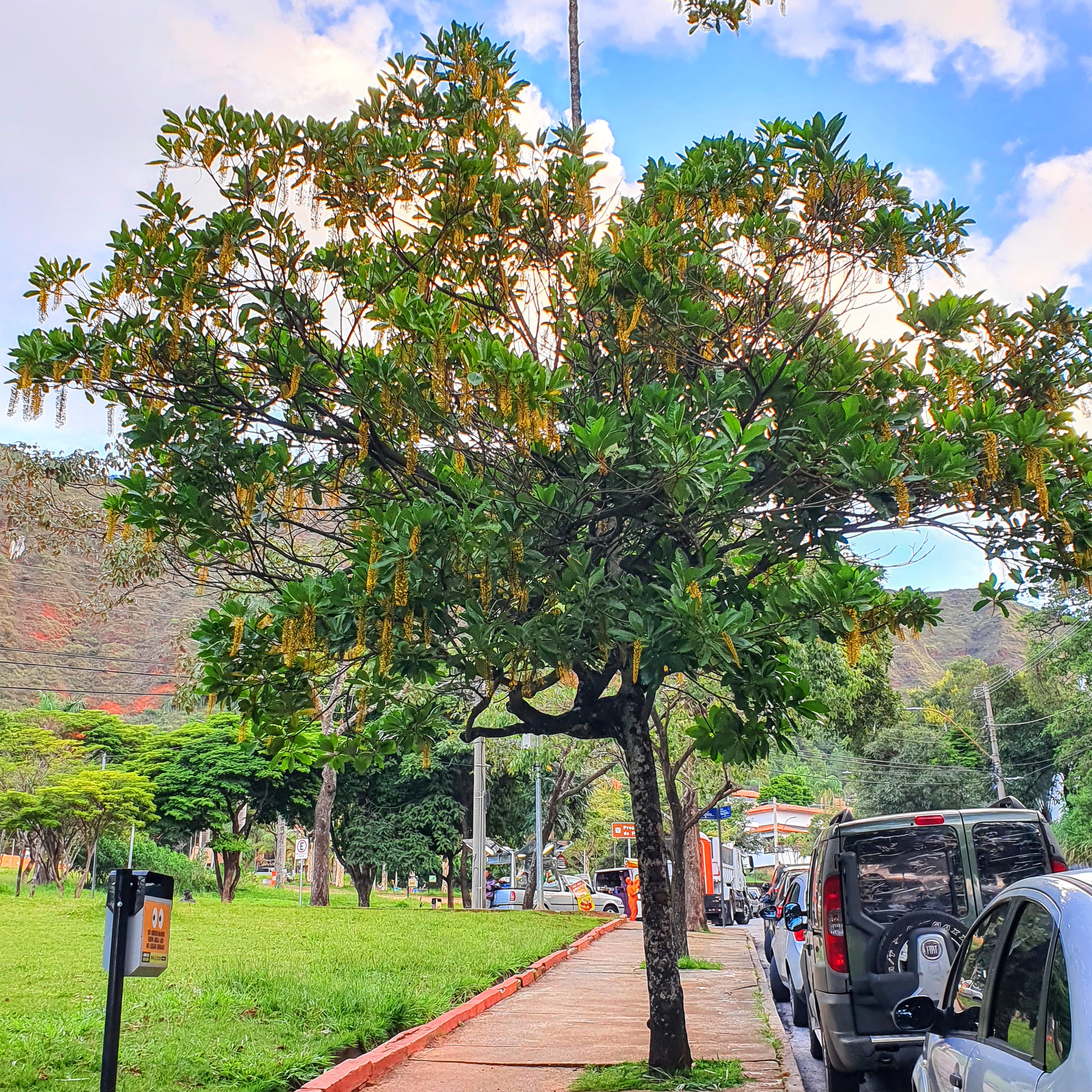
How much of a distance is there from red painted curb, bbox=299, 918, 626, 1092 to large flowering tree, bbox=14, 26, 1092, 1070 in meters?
2.13

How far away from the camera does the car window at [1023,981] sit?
3.38m

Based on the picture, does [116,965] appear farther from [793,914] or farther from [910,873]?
[793,914]

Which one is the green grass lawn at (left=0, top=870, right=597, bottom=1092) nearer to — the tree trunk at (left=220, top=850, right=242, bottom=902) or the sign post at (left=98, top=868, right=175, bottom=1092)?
the sign post at (left=98, top=868, right=175, bottom=1092)

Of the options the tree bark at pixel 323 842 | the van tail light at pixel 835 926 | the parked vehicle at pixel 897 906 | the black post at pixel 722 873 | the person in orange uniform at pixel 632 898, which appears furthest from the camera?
the black post at pixel 722 873

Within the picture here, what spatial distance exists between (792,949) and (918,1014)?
822cm

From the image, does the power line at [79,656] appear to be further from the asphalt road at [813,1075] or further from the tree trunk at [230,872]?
the asphalt road at [813,1075]

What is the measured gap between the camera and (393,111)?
7848 mm

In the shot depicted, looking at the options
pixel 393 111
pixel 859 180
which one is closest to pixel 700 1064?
pixel 859 180

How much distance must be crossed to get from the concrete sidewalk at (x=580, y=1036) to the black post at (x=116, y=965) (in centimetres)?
350

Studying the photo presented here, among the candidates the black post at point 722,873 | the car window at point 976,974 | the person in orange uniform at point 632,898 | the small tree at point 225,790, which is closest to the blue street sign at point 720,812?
the black post at point 722,873

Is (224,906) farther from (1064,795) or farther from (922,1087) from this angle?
(1064,795)

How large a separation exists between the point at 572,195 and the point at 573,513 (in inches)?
94.4

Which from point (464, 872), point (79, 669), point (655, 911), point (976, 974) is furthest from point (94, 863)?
point (79, 669)

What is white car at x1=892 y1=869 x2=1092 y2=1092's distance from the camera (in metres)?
3.01
